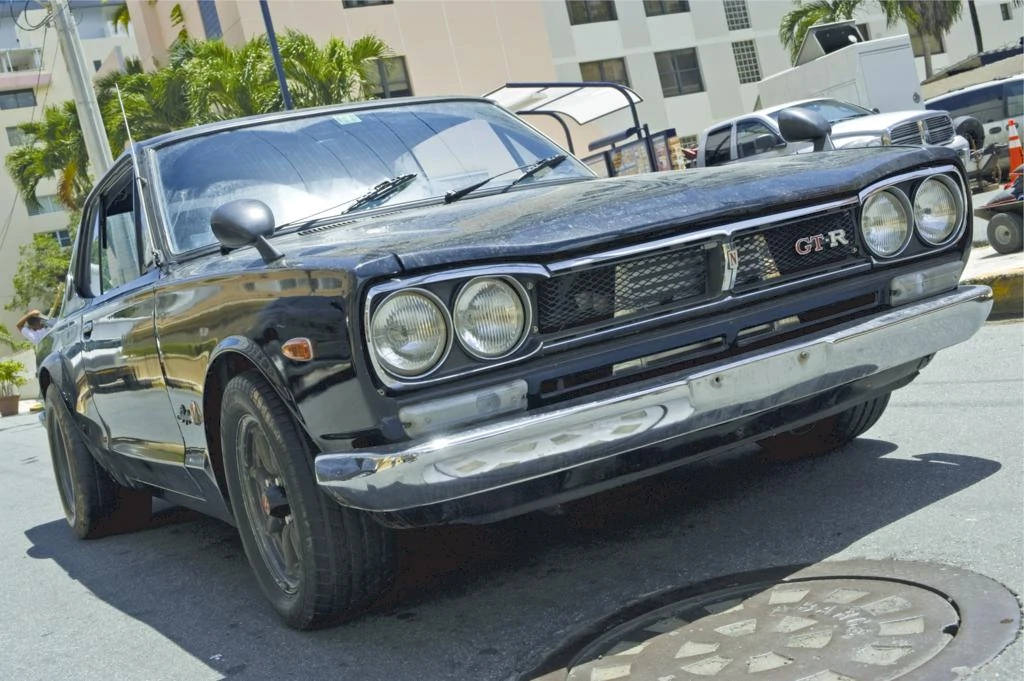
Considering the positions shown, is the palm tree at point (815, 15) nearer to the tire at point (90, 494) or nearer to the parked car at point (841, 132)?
the parked car at point (841, 132)

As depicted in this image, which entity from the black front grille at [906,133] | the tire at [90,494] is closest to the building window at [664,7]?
the black front grille at [906,133]

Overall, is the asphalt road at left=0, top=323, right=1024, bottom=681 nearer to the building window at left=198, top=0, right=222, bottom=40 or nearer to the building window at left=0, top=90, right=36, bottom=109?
the building window at left=198, top=0, right=222, bottom=40

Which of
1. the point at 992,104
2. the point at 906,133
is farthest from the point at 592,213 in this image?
the point at 992,104

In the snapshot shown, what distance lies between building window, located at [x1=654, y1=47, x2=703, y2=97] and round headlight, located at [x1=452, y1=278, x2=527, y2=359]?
36683 mm

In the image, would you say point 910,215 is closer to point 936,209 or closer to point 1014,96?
point 936,209

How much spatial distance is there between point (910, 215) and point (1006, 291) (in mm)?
4206

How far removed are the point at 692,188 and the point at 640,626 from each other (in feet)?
3.93

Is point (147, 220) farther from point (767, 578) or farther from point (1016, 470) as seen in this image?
point (1016, 470)

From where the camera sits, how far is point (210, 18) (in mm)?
34188

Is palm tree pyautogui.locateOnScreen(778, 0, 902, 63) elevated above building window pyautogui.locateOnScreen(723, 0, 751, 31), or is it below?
below

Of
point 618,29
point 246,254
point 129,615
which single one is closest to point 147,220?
point 246,254

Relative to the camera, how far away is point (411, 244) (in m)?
3.14

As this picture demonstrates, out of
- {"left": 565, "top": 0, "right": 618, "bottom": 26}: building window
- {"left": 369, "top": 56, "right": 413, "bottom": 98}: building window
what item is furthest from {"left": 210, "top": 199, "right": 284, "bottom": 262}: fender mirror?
{"left": 565, "top": 0, "right": 618, "bottom": 26}: building window

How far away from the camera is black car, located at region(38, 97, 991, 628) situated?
2.96 m
